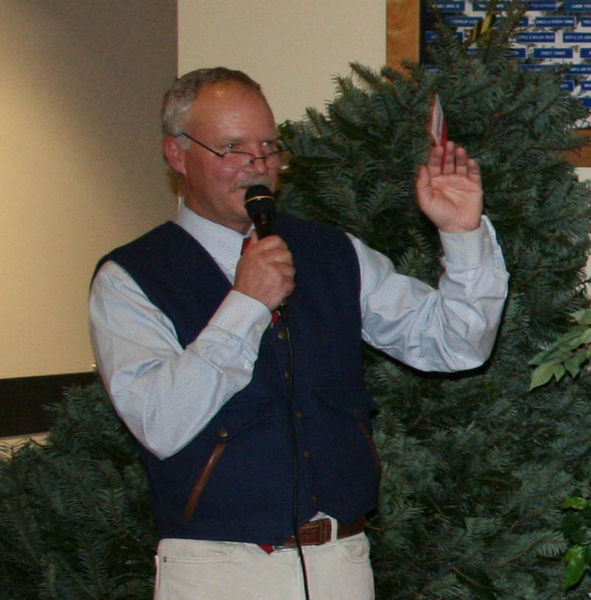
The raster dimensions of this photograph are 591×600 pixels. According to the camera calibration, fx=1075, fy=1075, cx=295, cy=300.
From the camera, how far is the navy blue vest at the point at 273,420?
174 cm

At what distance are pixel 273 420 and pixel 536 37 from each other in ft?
5.73

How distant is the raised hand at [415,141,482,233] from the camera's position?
182cm

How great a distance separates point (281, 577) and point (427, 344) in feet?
1.62

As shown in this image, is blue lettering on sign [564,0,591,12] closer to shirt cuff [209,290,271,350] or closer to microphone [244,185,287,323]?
microphone [244,185,287,323]

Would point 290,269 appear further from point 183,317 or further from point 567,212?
point 567,212

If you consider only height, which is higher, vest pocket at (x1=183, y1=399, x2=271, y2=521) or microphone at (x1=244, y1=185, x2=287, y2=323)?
microphone at (x1=244, y1=185, x2=287, y2=323)

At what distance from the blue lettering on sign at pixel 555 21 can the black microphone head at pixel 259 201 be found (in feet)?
5.13

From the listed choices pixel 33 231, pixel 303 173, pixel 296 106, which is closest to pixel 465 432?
pixel 303 173

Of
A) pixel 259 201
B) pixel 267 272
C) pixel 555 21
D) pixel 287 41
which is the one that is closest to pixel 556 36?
pixel 555 21

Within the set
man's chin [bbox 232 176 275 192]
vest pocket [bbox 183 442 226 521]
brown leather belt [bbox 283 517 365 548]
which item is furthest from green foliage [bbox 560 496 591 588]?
man's chin [bbox 232 176 275 192]

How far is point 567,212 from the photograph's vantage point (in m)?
2.54

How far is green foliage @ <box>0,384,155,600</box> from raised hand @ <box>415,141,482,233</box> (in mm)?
A: 1034

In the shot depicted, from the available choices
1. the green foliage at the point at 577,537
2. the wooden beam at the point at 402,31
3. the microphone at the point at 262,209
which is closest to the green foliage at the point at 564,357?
the green foliage at the point at 577,537

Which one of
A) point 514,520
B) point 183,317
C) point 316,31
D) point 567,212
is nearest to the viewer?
point 183,317
